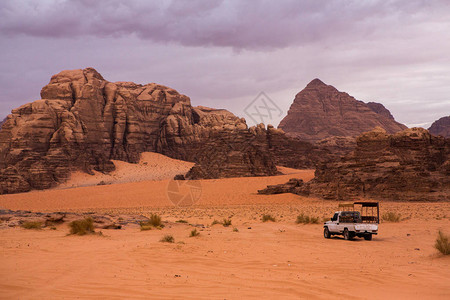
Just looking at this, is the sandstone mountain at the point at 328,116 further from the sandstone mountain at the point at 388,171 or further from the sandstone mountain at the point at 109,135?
the sandstone mountain at the point at 388,171

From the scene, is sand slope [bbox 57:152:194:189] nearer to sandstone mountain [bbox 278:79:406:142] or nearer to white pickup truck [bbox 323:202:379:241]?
white pickup truck [bbox 323:202:379:241]

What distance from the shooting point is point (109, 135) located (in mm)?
68938

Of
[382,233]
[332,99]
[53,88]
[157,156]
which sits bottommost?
[382,233]

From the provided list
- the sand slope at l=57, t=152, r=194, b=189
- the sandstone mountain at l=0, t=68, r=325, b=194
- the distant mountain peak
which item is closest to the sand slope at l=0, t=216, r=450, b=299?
the sandstone mountain at l=0, t=68, r=325, b=194

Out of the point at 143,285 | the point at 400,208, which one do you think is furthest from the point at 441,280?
the point at 400,208

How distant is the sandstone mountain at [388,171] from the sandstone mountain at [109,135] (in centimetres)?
1711

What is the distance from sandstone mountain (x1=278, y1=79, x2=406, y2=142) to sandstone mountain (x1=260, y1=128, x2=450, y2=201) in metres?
90.1

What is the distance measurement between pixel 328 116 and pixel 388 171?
113 m

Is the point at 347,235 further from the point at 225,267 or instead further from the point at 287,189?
the point at 287,189

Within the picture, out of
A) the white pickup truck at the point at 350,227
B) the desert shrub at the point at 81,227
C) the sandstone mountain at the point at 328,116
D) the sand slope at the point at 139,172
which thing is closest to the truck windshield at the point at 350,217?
the white pickup truck at the point at 350,227

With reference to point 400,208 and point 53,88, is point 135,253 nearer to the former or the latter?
point 400,208

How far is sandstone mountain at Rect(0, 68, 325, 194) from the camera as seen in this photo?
172 feet

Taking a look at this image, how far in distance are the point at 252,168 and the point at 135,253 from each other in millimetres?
42918

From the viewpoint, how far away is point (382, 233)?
53.5 ft
